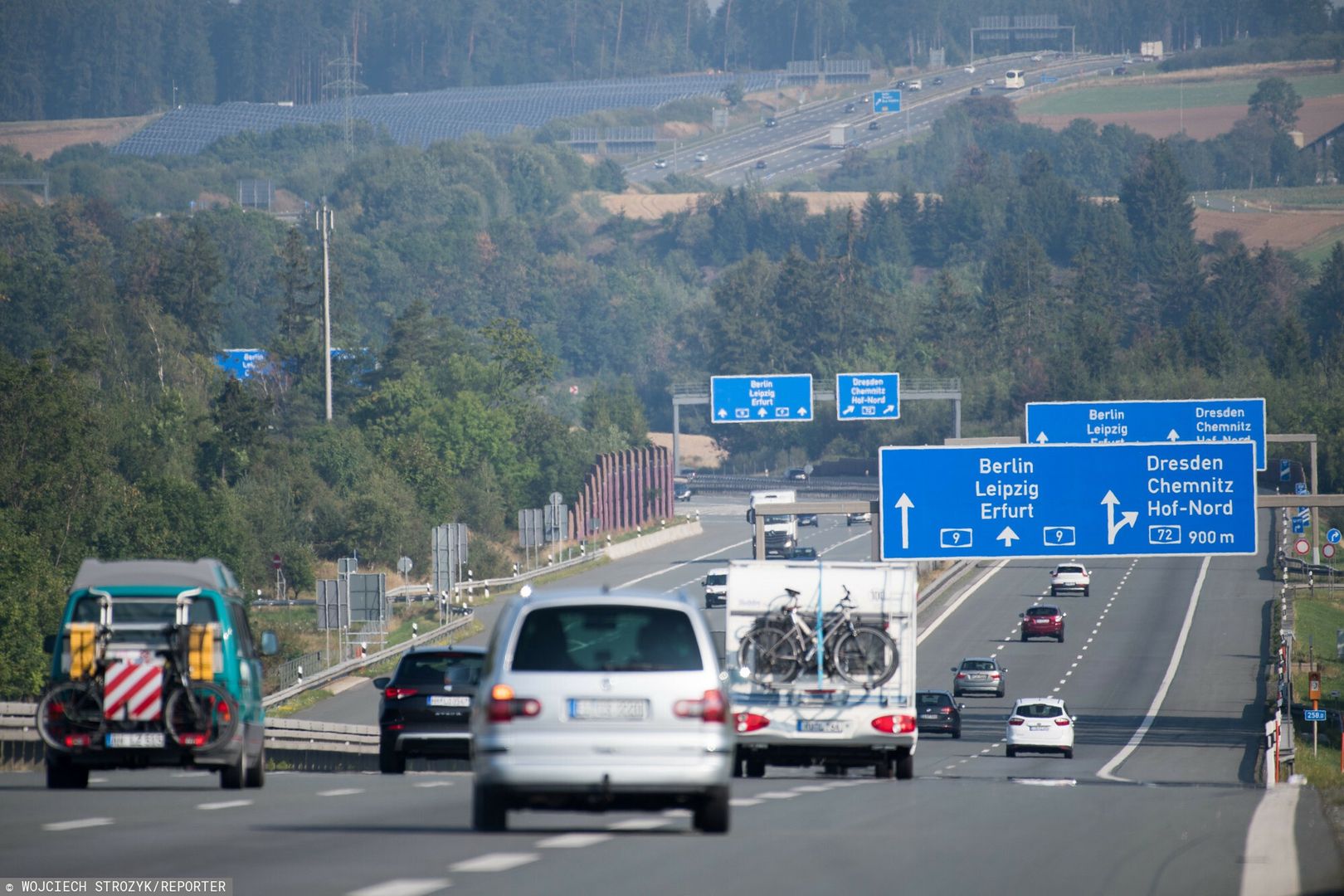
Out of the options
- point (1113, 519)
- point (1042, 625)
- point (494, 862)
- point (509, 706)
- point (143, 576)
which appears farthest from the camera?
point (1042, 625)

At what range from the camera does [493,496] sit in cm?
12031

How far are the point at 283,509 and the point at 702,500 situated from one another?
41657 millimetres

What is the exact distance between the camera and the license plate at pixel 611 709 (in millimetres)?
14180

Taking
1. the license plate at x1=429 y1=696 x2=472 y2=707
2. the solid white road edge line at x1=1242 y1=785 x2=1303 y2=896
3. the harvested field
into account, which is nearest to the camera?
the solid white road edge line at x1=1242 y1=785 x2=1303 y2=896

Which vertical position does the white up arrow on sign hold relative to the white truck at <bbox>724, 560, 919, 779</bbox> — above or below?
above

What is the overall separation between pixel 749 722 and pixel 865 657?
58.4 inches

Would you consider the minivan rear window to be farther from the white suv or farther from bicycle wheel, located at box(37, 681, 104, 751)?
the white suv

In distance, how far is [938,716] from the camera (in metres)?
49.9

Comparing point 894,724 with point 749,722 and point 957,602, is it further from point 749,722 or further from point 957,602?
point 957,602

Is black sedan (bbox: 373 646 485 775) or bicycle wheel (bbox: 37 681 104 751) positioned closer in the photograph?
bicycle wheel (bbox: 37 681 104 751)

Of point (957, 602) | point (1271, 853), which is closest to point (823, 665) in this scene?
point (1271, 853)

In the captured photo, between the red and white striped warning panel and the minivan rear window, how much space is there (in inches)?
208

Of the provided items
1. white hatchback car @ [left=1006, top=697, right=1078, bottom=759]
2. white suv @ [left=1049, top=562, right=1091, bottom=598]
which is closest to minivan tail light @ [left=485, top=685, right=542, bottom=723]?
white hatchback car @ [left=1006, top=697, right=1078, bottom=759]

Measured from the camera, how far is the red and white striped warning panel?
1833 centimetres
